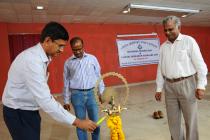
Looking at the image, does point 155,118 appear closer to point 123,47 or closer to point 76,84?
point 76,84

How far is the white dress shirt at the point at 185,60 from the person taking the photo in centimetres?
250

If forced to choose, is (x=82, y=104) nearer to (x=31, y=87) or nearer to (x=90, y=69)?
(x=90, y=69)

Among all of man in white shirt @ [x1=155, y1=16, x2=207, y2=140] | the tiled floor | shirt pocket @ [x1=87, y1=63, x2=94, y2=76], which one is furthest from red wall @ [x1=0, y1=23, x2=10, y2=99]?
man in white shirt @ [x1=155, y1=16, x2=207, y2=140]

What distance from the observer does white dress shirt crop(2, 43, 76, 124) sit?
1.54 metres

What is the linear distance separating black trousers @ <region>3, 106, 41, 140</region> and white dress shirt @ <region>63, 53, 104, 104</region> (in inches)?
44.4

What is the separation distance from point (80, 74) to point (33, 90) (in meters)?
1.31

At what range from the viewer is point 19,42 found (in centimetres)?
738

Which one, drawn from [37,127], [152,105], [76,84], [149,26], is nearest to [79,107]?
[76,84]

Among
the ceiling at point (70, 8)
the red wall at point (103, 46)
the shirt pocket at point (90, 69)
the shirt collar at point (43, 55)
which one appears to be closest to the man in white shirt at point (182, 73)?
the shirt pocket at point (90, 69)

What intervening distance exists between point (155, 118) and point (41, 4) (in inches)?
130

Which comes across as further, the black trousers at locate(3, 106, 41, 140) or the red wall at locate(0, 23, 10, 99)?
the red wall at locate(0, 23, 10, 99)

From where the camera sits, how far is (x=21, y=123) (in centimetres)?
168

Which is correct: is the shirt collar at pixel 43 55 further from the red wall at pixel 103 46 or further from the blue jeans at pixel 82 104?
the red wall at pixel 103 46

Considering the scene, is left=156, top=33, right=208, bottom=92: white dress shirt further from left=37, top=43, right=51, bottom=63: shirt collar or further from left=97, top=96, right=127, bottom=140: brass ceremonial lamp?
left=37, top=43, right=51, bottom=63: shirt collar
